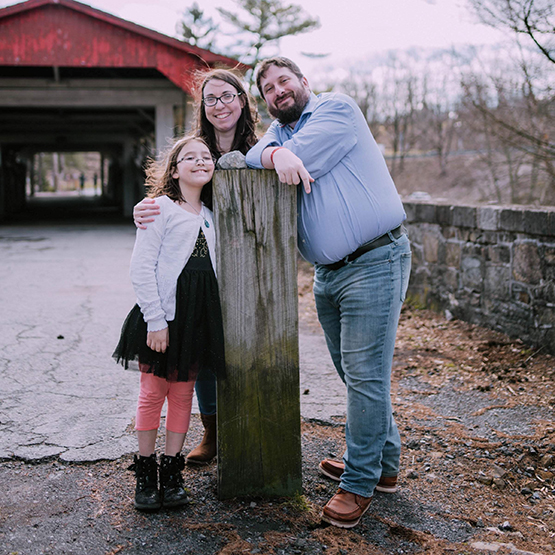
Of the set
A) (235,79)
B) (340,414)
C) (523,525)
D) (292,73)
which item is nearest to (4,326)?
(340,414)

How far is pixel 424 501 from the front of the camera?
2598mm

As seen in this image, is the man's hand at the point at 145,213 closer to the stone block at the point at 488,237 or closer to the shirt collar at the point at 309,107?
the shirt collar at the point at 309,107

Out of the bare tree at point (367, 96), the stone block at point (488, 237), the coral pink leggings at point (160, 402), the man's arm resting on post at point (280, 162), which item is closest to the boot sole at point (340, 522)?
the coral pink leggings at point (160, 402)

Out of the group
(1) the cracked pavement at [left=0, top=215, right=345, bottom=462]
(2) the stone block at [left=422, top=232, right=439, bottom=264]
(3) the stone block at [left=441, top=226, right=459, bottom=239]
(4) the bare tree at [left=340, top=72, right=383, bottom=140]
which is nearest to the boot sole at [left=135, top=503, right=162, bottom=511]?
(1) the cracked pavement at [left=0, top=215, right=345, bottom=462]

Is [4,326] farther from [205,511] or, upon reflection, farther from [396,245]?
[396,245]

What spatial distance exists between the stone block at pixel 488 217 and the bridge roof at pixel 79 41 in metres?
6.79

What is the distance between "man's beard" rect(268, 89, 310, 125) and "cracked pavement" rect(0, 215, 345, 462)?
1.81 meters

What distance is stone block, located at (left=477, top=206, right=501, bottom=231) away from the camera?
17.0 feet

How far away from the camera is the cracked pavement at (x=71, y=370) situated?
3.11m

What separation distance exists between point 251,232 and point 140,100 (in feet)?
39.2

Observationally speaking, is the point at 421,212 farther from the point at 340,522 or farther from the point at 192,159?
the point at 340,522

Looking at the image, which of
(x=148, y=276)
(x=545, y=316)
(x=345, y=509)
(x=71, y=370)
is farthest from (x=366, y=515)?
(x=545, y=316)

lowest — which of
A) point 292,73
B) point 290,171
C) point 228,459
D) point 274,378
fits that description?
point 228,459

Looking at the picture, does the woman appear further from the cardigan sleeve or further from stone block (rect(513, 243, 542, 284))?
stone block (rect(513, 243, 542, 284))
